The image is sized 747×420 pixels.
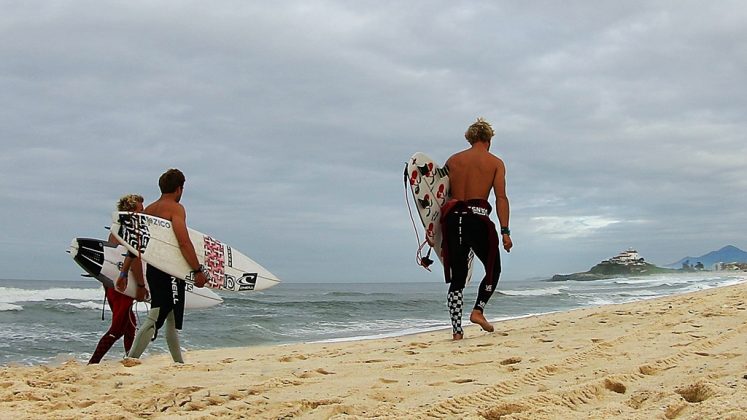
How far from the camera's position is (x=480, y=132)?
5.56m

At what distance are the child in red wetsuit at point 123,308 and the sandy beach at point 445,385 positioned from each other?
59 centimetres

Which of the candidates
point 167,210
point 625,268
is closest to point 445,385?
point 167,210

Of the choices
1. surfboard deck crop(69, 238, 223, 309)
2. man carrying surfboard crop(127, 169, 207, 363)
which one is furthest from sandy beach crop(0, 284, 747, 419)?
surfboard deck crop(69, 238, 223, 309)

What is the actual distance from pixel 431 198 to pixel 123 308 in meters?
2.74

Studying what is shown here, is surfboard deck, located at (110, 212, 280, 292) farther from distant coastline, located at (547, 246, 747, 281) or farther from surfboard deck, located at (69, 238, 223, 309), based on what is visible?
distant coastline, located at (547, 246, 747, 281)

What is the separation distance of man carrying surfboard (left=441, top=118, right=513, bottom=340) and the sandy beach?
62cm

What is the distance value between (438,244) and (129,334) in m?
2.71

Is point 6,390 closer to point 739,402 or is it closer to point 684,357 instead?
point 739,402

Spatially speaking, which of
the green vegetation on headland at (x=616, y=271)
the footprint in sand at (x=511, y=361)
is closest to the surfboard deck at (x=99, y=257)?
the footprint in sand at (x=511, y=361)

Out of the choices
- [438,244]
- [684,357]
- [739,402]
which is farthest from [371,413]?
[438,244]

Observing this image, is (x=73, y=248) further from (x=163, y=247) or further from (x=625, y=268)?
(x=625, y=268)

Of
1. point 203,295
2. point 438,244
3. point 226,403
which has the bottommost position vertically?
point 226,403

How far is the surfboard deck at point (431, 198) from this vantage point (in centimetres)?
577

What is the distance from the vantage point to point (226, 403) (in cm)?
304
